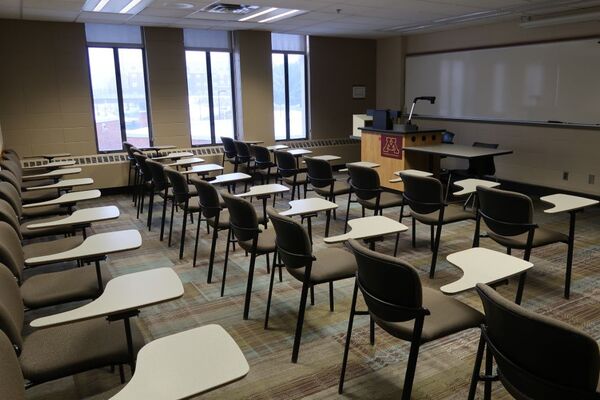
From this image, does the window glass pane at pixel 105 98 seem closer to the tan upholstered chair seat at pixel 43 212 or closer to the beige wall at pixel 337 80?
the tan upholstered chair seat at pixel 43 212

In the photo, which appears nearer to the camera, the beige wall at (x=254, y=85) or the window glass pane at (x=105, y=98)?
the window glass pane at (x=105, y=98)

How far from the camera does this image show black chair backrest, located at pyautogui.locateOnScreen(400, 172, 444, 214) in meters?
3.80

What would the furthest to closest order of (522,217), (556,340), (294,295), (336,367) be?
(294,295) → (522,217) → (336,367) → (556,340)

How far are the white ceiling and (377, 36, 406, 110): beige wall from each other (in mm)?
1185

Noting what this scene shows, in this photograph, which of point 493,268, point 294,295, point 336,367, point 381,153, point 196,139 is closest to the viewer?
point 493,268

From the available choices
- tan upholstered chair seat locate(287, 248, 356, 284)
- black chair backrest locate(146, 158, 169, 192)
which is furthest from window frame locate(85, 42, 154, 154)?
tan upholstered chair seat locate(287, 248, 356, 284)

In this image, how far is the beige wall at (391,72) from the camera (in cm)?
940

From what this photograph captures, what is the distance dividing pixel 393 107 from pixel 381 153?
3.09 m

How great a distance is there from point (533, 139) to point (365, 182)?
4.07 meters

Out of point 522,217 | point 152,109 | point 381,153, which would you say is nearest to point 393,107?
point 381,153

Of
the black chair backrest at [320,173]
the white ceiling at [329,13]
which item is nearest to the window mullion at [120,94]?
the white ceiling at [329,13]

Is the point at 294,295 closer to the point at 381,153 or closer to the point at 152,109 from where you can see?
the point at 381,153

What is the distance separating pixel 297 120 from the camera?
955 centimetres

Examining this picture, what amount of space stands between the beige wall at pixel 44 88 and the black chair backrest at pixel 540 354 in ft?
24.4
